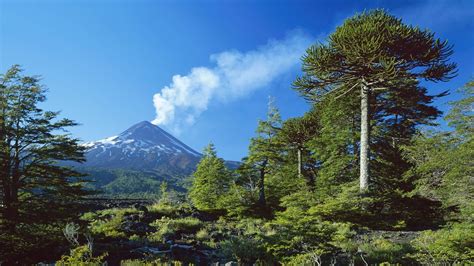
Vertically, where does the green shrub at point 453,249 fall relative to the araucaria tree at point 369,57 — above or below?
below

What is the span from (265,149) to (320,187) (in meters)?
6.77

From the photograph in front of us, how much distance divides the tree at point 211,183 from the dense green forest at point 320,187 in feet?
1.01

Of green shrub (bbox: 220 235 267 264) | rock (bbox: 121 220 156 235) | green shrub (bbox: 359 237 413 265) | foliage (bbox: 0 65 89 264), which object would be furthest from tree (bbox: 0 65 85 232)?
green shrub (bbox: 359 237 413 265)

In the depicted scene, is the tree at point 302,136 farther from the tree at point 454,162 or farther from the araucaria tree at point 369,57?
the tree at point 454,162

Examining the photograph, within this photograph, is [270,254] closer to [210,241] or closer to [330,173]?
[210,241]

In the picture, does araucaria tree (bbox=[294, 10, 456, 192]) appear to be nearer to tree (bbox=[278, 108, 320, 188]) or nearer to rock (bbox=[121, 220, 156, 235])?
tree (bbox=[278, 108, 320, 188])

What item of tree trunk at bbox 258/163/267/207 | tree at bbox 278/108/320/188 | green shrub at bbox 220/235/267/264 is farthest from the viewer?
tree trunk at bbox 258/163/267/207

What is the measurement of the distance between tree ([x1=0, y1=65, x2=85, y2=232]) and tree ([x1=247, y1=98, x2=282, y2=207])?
14.8 meters

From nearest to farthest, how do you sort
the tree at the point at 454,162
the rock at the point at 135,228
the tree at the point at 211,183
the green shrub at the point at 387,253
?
the green shrub at the point at 387,253
the tree at the point at 454,162
the rock at the point at 135,228
the tree at the point at 211,183

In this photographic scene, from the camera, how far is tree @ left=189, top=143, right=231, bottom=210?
89.4 ft

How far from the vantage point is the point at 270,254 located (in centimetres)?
889

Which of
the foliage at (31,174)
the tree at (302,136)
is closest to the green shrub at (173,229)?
the foliage at (31,174)

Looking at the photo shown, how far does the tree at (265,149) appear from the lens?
24859mm

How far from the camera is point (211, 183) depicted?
28.7 meters
